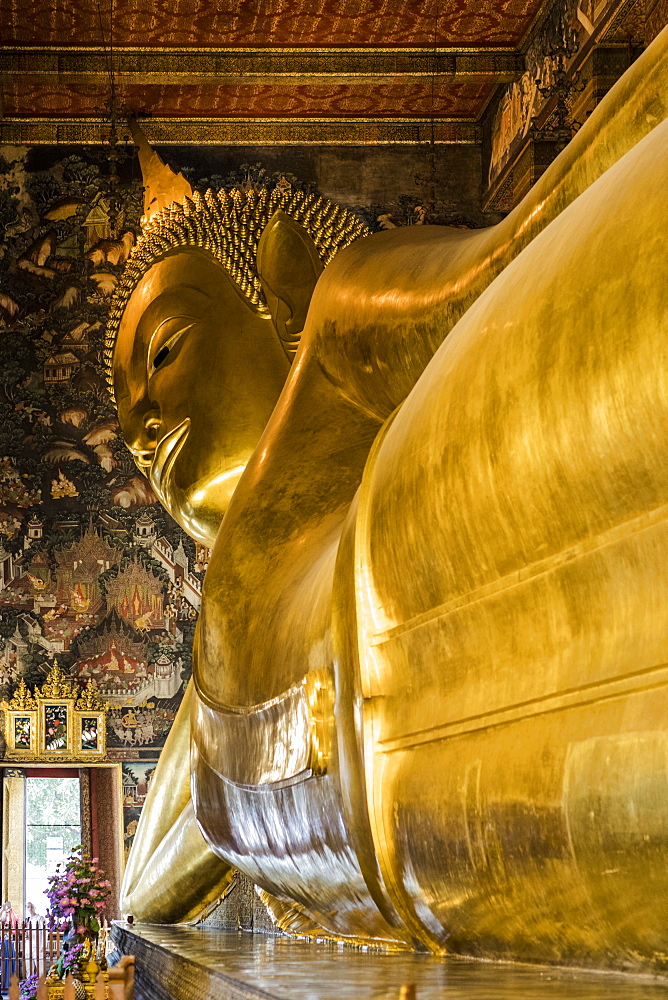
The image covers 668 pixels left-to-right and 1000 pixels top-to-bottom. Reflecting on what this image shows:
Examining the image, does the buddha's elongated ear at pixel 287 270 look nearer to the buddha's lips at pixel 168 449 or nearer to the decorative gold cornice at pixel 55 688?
the buddha's lips at pixel 168 449

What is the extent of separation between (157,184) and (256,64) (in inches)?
241

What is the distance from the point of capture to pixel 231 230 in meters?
2.82

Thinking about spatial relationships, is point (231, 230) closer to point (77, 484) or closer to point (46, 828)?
point (77, 484)

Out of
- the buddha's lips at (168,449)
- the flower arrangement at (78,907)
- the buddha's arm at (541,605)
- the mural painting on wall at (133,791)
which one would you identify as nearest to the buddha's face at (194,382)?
the buddha's lips at (168,449)

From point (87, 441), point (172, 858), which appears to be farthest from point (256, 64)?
point (172, 858)

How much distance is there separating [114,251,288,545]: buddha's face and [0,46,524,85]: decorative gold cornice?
6.52 m

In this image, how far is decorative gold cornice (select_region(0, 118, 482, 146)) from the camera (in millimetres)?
9391

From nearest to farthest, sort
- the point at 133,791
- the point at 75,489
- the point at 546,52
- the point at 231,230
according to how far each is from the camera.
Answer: the point at 231,230 < the point at 546,52 < the point at 133,791 < the point at 75,489

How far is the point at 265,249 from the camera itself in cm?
248

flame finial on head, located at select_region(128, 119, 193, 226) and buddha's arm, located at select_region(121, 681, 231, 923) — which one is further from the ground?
flame finial on head, located at select_region(128, 119, 193, 226)

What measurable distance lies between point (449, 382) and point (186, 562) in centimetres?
839

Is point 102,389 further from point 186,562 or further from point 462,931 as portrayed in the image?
point 462,931

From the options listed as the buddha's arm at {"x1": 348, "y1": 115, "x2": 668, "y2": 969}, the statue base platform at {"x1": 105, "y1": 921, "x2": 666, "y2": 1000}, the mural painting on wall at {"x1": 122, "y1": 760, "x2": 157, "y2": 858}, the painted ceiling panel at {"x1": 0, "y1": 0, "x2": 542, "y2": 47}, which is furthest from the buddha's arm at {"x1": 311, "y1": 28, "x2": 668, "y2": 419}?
the mural painting on wall at {"x1": 122, "y1": 760, "x2": 157, "y2": 858}

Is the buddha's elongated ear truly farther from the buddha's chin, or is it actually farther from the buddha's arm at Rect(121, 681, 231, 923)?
the buddha's arm at Rect(121, 681, 231, 923)
